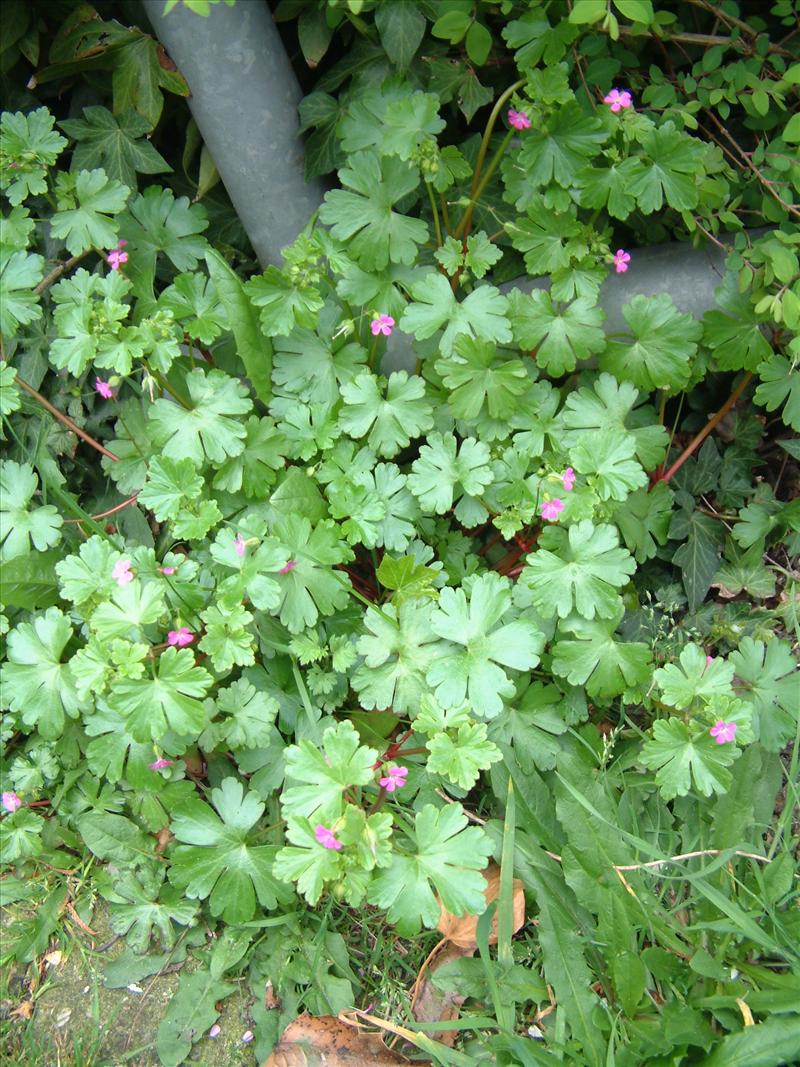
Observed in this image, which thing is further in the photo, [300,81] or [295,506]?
[300,81]

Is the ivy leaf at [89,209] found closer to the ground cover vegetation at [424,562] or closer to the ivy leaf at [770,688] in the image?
the ground cover vegetation at [424,562]

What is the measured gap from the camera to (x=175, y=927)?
7.05ft

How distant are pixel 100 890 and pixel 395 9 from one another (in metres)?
2.25

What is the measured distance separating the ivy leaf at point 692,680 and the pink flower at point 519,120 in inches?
49.1

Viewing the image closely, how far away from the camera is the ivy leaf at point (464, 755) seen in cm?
185

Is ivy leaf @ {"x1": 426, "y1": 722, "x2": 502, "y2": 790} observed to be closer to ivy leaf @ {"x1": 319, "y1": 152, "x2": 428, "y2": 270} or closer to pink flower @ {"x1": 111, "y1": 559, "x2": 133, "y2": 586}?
pink flower @ {"x1": 111, "y1": 559, "x2": 133, "y2": 586}

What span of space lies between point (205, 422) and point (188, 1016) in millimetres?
1385

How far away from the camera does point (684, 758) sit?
6.39ft

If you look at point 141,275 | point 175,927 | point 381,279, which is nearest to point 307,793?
point 175,927

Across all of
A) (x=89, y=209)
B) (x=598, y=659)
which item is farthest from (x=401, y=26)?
(x=598, y=659)

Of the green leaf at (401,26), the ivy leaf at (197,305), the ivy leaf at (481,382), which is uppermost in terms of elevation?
the green leaf at (401,26)

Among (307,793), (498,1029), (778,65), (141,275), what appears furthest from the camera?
(141,275)

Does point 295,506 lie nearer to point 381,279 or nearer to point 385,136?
point 381,279

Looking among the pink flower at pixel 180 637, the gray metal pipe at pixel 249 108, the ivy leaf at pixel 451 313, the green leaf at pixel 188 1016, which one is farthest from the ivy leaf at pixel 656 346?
the green leaf at pixel 188 1016
